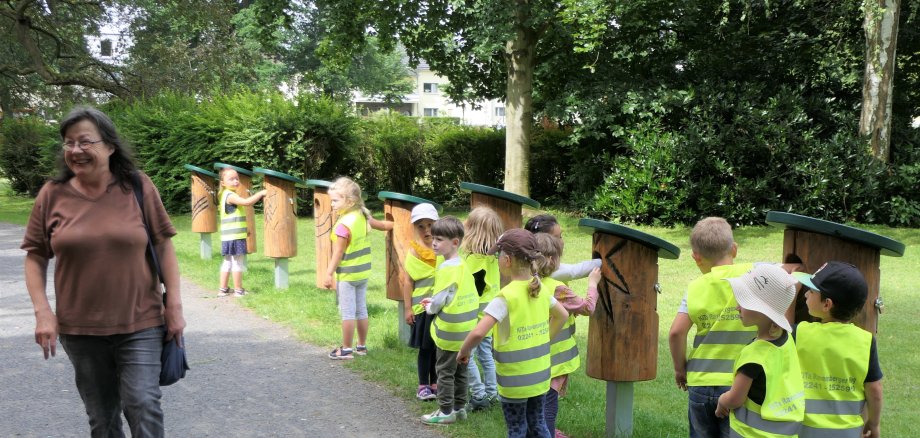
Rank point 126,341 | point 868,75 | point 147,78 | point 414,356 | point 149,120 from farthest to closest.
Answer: point 147,78 < point 149,120 < point 868,75 < point 414,356 < point 126,341

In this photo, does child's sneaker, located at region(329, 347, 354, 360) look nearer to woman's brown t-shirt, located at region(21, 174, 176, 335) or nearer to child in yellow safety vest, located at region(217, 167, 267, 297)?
child in yellow safety vest, located at region(217, 167, 267, 297)

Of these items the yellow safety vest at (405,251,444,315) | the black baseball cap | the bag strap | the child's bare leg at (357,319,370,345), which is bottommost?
the child's bare leg at (357,319,370,345)

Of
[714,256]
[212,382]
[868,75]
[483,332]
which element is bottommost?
[212,382]

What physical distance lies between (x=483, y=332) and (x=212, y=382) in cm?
310

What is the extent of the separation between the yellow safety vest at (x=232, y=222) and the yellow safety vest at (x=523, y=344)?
6034mm

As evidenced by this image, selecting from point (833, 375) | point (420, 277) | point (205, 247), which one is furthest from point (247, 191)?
point (833, 375)

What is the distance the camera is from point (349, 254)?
22.7 ft

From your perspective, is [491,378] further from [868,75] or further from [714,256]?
[868,75]

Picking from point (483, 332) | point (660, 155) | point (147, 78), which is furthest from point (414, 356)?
point (147, 78)

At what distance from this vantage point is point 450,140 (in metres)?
22.3

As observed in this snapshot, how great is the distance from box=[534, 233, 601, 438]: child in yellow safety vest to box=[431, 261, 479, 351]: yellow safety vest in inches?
26.3

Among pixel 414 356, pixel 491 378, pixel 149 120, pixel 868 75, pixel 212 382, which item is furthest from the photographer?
pixel 149 120

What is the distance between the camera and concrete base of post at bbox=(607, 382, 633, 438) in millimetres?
4863

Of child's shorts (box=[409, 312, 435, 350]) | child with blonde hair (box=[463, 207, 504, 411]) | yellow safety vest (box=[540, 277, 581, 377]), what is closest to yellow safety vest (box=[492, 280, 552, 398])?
yellow safety vest (box=[540, 277, 581, 377])
